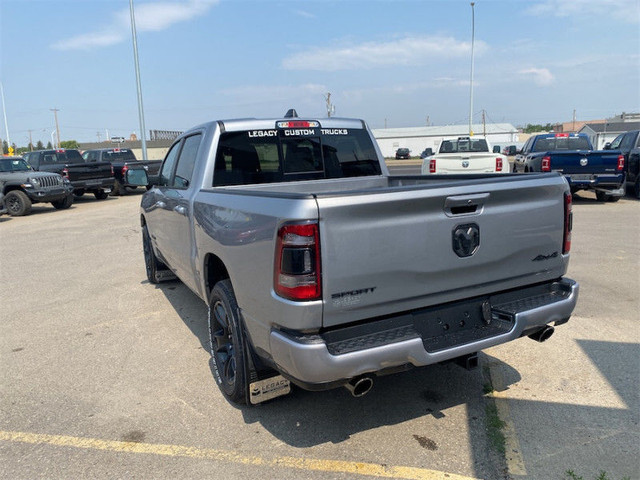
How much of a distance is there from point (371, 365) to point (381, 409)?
101cm

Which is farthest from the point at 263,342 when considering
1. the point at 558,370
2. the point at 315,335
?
the point at 558,370

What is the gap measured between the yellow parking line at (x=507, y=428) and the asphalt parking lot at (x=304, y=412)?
0.03ft

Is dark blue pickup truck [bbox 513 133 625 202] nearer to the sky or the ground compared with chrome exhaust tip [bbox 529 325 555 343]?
nearer to the sky

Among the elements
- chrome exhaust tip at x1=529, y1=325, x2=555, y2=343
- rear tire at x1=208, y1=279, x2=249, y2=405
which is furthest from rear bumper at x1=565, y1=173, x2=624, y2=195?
rear tire at x1=208, y1=279, x2=249, y2=405

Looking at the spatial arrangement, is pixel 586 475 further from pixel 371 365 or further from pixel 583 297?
pixel 583 297

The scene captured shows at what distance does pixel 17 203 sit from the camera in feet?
50.0

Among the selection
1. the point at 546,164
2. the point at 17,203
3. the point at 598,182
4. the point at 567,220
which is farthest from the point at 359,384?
the point at 17,203

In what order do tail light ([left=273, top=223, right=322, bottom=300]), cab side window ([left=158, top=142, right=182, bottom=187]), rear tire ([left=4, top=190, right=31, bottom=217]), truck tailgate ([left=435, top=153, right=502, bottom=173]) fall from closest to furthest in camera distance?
1. tail light ([left=273, top=223, right=322, bottom=300])
2. cab side window ([left=158, top=142, right=182, bottom=187])
3. truck tailgate ([left=435, top=153, right=502, bottom=173])
4. rear tire ([left=4, top=190, right=31, bottom=217])

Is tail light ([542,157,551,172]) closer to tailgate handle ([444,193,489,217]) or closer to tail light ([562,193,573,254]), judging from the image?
tail light ([562,193,573,254])

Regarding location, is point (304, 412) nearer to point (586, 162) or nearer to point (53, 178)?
point (586, 162)

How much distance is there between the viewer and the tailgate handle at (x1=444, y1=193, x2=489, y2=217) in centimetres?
285

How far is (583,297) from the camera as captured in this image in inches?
225

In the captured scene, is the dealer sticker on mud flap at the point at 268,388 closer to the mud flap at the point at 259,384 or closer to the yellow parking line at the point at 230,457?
the mud flap at the point at 259,384

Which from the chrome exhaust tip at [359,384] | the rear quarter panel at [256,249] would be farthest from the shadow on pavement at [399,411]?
the rear quarter panel at [256,249]
